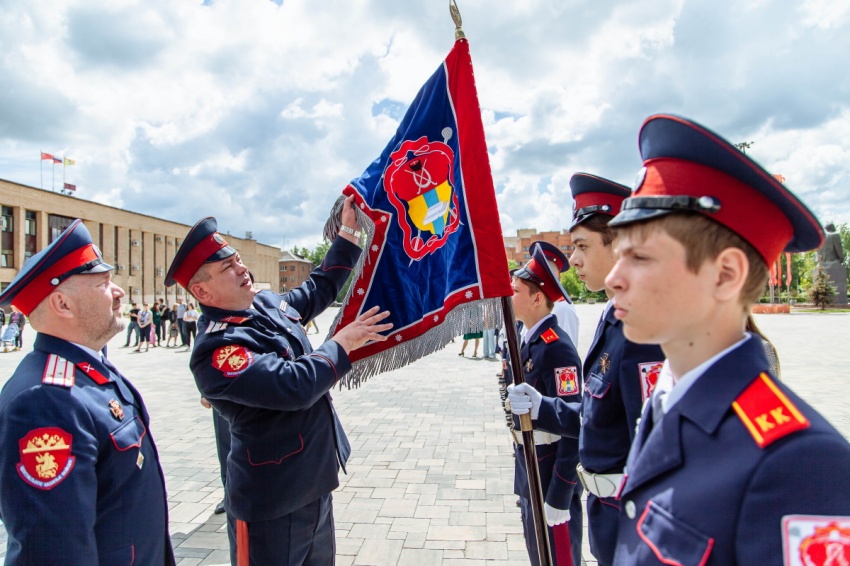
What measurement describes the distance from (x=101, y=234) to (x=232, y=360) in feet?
171

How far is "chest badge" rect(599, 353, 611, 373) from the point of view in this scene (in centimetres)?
205

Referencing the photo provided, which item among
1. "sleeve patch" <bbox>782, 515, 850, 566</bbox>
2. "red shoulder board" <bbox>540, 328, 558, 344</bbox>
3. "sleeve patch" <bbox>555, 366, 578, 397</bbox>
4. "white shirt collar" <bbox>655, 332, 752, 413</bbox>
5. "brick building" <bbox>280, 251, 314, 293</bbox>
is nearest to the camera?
"sleeve patch" <bbox>782, 515, 850, 566</bbox>

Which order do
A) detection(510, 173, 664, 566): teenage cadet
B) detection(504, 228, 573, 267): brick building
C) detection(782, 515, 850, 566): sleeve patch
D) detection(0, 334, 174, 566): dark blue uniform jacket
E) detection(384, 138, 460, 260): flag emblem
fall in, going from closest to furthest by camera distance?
detection(782, 515, 850, 566): sleeve patch, detection(0, 334, 174, 566): dark blue uniform jacket, detection(510, 173, 664, 566): teenage cadet, detection(384, 138, 460, 260): flag emblem, detection(504, 228, 573, 267): brick building

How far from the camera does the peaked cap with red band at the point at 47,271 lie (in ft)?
6.48

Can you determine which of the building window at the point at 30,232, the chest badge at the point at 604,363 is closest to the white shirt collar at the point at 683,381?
the chest badge at the point at 604,363

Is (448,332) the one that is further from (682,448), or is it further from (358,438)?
(358,438)

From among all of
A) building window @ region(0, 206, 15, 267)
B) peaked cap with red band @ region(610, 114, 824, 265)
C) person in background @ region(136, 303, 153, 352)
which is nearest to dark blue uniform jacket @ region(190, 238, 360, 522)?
peaked cap with red band @ region(610, 114, 824, 265)

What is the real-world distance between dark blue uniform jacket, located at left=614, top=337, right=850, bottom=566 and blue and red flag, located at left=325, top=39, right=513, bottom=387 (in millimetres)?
1419

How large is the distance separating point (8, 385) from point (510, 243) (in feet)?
478

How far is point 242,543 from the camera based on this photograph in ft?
7.78

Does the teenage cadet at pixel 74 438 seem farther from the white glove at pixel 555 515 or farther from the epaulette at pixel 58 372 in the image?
the white glove at pixel 555 515

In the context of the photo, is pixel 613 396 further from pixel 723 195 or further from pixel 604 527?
pixel 723 195

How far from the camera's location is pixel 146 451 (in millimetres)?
2123

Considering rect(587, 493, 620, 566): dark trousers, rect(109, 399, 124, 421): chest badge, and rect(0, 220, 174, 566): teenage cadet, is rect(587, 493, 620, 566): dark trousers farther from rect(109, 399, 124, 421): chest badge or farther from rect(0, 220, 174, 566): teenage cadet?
rect(109, 399, 124, 421): chest badge
